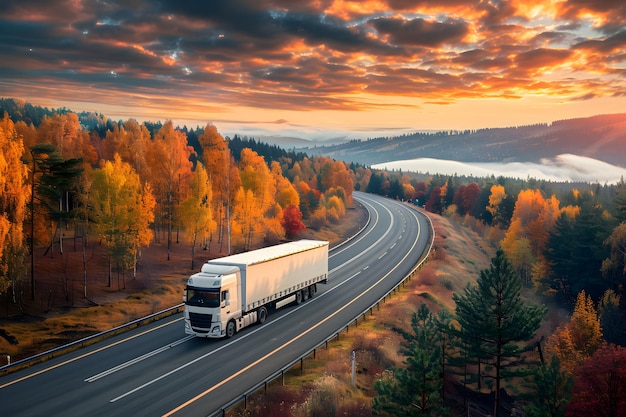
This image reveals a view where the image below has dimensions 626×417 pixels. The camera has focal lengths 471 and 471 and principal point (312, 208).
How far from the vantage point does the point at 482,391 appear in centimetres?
3953

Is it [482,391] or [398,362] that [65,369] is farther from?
[482,391]

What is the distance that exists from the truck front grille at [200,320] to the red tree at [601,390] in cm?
2100

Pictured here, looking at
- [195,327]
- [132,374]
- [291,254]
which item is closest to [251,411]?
[132,374]

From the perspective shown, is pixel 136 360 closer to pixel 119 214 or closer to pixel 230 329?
pixel 230 329

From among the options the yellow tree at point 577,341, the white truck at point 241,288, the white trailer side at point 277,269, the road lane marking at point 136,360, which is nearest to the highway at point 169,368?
the road lane marking at point 136,360

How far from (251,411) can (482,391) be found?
989 inches

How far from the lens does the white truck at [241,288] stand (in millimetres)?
30391

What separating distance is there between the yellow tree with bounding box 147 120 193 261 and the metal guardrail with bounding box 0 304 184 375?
1959 centimetres

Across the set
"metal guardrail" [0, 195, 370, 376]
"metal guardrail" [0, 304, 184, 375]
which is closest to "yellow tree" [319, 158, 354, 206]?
"metal guardrail" [0, 304, 184, 375]

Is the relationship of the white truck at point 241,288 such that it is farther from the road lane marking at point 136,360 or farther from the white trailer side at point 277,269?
the road lane marking at point 136,360

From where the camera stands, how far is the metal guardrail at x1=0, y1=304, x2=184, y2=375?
86.9 feet

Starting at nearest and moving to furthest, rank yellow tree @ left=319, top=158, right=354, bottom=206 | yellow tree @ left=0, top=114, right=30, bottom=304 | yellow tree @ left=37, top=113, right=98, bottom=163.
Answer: yellow tree @ left=0, top=114, right=30, bottom=304 → yellow tree @ left=37, top=113, right=98, bottom=163 → yellow tree @ left=319, top=158, right=354, bottom=206

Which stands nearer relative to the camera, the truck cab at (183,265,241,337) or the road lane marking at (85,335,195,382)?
the road lane marking at (85,335,195,382)

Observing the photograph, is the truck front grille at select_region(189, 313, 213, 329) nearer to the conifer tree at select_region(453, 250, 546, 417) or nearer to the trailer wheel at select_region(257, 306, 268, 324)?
the trailer wheel at select_region(257, 306, 268, 324)
